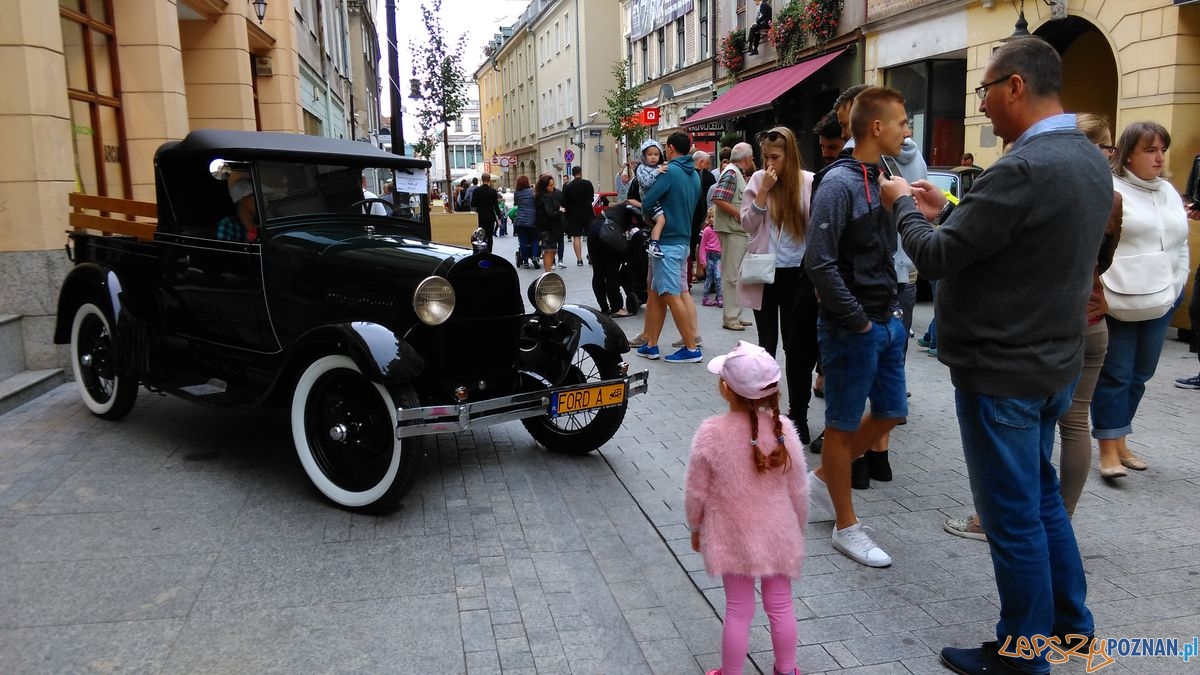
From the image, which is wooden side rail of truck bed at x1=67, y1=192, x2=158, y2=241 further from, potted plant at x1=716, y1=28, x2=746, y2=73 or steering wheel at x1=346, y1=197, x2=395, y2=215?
potted plant at x1=716, y1=28, x2=746, y2=73

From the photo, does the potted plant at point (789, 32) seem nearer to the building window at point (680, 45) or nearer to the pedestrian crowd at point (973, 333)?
the building window at point (680, 45)

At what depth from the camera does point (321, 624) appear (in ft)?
10.4

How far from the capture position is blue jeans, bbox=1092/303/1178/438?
425 cm

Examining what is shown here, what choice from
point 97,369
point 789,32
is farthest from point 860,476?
point 789,32

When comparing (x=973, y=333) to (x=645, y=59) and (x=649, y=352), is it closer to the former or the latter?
(x=649, y=352)

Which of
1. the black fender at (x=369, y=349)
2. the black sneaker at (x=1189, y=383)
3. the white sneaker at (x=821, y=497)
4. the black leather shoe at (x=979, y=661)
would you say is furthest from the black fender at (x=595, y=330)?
the black sneaker at (x=1189, y=383)

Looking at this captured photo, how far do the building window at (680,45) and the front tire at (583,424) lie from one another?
1024 inches

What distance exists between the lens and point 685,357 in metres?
7.76

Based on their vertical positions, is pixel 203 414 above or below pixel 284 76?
below

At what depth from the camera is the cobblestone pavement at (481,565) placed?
3000mm

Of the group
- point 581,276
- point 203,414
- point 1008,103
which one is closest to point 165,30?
point 203,414

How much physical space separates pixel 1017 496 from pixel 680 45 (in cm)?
2917

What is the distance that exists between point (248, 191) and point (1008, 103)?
410cm

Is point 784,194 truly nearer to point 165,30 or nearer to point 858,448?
point 858,448
